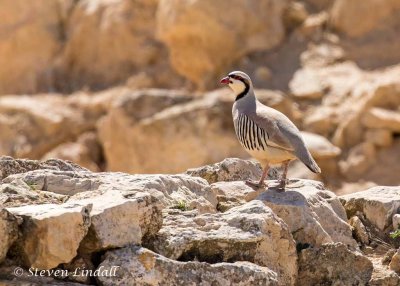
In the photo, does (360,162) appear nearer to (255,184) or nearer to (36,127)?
(36,127)

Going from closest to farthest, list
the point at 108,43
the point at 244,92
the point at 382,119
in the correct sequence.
→ the point at 244,92 < the point at 382,119 < the point at 108,43

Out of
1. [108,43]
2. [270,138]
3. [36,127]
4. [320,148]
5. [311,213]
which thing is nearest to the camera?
[311,213]

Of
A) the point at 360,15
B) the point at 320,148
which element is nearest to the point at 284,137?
the point at 320,148

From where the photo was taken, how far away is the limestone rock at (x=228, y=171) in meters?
8.70

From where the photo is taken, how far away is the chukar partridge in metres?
8.11

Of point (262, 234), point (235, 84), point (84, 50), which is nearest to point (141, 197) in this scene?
point (262, 234)

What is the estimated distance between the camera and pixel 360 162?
762 inches

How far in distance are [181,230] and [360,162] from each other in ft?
42.8

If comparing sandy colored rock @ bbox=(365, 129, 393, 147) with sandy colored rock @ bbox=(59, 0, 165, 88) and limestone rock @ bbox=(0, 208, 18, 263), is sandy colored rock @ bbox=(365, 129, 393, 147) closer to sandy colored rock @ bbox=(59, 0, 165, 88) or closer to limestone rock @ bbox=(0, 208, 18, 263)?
sandy colored rock @ bbox=(59, 0, 165, 88)

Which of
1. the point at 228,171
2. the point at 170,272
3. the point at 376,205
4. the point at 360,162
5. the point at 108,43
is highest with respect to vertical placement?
the point at 108,43

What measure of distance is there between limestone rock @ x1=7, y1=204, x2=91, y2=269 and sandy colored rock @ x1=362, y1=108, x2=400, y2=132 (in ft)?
44.9

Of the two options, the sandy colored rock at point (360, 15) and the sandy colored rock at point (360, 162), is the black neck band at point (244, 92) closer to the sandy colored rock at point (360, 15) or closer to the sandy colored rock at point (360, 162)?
the sandy colored rock at point (360, 162)

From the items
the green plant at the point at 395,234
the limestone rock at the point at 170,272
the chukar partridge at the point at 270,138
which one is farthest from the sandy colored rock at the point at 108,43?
the limestone rock at the point at 170,272

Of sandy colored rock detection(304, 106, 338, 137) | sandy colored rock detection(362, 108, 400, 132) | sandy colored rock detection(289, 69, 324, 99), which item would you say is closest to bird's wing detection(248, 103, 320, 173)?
sandy colored rock detection(362, 108, 400, 132)
